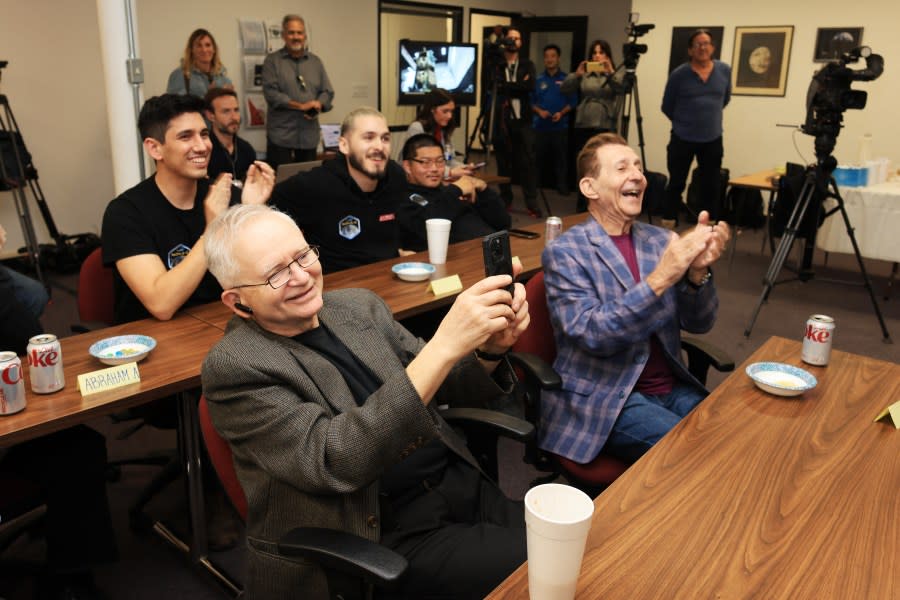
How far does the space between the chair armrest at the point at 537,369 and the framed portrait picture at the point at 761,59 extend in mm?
6334

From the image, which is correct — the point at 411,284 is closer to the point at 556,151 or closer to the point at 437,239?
the point at 437,239

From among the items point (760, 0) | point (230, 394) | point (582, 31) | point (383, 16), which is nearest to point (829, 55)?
point (760, 0)

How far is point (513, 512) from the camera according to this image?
164 cm

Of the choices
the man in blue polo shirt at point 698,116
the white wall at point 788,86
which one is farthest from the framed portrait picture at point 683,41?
the man in blue polo shirt at point 698,116

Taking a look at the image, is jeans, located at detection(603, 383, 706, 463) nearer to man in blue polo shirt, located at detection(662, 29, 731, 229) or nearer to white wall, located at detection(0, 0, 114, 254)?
man in blue polo shirt, located at detection(662, 29, 731, 229)

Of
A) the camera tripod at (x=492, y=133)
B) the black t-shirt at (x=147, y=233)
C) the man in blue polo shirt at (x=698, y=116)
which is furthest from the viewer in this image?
the camera tripod at (x=492, y=133)

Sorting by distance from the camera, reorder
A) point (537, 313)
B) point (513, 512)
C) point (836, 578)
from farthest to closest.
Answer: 1. point (537, 313)
2. point (513, 512)
3. point (836, 578)

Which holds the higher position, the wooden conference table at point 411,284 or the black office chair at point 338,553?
the wooden conference table at point 411,284

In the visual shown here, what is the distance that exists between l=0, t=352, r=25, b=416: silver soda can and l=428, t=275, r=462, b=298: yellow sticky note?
1.26 m

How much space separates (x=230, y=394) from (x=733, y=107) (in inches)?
288

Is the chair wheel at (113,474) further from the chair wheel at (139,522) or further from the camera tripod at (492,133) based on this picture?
the camera tripod at (492,133)

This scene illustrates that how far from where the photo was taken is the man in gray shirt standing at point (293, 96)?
20.1ft

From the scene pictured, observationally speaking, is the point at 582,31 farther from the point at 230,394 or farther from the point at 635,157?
the point at 230,394

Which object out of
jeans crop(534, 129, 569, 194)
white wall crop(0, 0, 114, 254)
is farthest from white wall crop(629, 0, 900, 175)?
white wall crop(0, 0, 114, 254)
